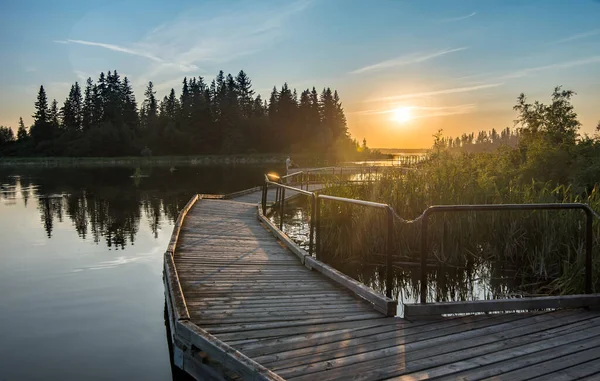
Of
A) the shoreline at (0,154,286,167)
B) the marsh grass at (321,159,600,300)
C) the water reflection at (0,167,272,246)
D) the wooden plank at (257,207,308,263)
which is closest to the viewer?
the wooden plank at (257,207,308,263)

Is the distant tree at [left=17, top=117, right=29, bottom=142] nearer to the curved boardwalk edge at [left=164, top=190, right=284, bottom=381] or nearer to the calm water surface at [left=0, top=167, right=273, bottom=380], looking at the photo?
the calm water surface at [left=0, top=167, right=273, bottom=380]

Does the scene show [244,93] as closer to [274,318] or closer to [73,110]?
[73,110]

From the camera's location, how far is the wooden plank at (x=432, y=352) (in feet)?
11.8

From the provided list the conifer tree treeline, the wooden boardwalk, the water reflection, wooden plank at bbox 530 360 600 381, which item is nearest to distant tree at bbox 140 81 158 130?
the conifer tree treeline

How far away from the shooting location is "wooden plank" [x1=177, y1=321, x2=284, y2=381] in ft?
11.0

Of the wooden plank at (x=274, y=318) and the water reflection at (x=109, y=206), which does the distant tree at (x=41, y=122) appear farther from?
the wooden plank at (x=274, y=318)

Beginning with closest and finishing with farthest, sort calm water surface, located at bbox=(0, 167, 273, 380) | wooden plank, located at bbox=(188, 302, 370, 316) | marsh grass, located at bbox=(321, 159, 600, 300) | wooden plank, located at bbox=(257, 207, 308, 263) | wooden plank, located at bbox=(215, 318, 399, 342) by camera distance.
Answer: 1. wooden plank, located at bbox=(215, 318, 399, 342)
2. wooden plank, located at bbox=(188, 302, 370, 316)
3. calm water surface, located at bbox=(0, 167, 273, 380)
4. wooden plank, located at bbox=(257, 207, 308, 263)
5. marsh grass, located at bbox=(321, 159, 600, 300)

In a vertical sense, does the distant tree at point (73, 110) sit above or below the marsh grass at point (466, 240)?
above

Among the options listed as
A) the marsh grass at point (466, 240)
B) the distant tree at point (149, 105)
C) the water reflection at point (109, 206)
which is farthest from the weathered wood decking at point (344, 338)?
the distant tree at point (149, 105)

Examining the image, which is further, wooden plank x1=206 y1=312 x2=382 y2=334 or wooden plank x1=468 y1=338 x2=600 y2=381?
wooden plank x1=206 y1=312 x2=382 y2=334

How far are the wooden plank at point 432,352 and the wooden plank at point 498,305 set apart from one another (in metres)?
0.35

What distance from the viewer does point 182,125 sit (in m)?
79.9

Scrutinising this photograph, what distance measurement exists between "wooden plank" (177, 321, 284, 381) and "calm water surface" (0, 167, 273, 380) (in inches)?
74.5

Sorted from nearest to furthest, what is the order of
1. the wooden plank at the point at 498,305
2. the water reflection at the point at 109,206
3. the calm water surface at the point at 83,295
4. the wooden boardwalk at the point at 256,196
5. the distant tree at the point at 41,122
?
Answer: the wooden plank at the point at 498,305 → the calm water surface at the point at 83,295 → the water reflection at the point at 109,206 → the wooden boardwalk at the point at 256,196 → the distant tree at the point at 41,122
